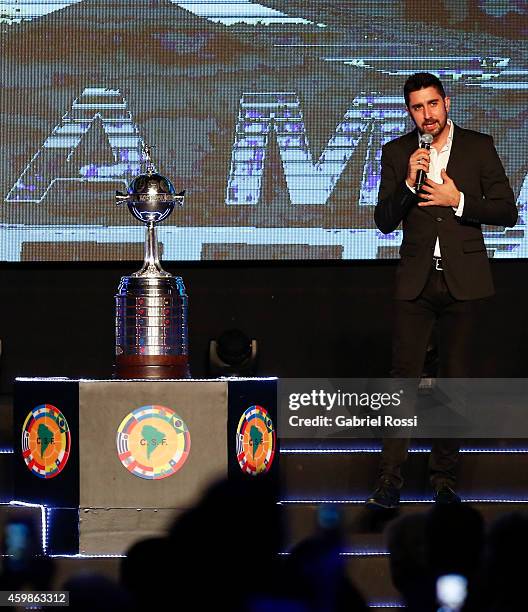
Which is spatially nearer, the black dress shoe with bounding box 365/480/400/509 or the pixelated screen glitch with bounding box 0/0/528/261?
the black dress shoe with bounding box 365/480/400/509

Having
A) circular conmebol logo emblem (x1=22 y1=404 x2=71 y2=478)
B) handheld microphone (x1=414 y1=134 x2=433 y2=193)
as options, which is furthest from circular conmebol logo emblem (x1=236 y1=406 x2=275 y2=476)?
handheld microphone (x1=414 y1=134 x2=433 y2=193)

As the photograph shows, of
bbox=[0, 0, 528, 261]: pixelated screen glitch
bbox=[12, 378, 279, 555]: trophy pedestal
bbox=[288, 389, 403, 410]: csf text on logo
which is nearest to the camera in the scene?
bbox=[12, 378, 279, 555]: trophy pedestal

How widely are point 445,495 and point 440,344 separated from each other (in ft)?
1.64

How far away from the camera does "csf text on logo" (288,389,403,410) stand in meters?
5.47

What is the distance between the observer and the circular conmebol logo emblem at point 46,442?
385 cm

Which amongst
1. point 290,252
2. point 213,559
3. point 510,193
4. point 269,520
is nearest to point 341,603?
point 213,559

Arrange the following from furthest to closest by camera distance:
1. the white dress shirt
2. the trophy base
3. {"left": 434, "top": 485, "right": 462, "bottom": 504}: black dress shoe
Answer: the white dress shirt
{"left": 434, "top": 485, "right": 462, "bottom": 504}: black dress shoe
the trophy base

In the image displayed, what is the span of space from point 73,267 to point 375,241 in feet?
4.91

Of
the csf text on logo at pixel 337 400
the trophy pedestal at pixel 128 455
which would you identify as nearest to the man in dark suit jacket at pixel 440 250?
the trophy pedestal at pixel 128 455

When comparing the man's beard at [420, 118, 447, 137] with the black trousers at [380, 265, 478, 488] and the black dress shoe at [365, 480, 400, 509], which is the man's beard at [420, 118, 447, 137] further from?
the black dress shoe at [365, 480, 400, 509]

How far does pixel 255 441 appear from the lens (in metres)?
3.90

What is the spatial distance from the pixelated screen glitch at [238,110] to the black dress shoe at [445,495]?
6.80 ft

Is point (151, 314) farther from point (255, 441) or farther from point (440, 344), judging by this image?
point (440, 344)

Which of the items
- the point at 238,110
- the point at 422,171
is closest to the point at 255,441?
the point at 422,171
